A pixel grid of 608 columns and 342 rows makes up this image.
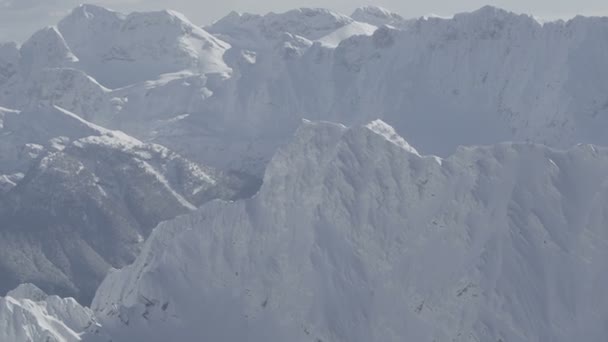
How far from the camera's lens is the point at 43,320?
619 ft

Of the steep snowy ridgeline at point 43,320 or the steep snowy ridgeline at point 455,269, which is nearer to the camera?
the steep snowy ridgeline at point 455,269

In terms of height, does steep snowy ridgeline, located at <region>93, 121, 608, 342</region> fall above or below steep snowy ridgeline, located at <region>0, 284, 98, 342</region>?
above

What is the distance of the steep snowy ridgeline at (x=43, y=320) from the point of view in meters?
186

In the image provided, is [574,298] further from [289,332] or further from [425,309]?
[289,332]

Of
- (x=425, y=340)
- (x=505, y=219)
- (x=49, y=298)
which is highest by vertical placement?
(x=505, y=219)

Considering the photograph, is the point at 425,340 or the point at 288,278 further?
the point at 288,278

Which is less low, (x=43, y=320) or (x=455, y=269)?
(x=455, y=269)

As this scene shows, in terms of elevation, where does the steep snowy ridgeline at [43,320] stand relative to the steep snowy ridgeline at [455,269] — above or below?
below

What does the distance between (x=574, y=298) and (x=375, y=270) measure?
83.4ft

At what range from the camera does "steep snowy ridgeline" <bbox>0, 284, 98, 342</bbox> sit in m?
186

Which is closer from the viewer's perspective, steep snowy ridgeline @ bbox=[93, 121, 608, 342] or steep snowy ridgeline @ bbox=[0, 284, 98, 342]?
steep snowy ridgeline @ bbox=[93, 121, 608, 342]

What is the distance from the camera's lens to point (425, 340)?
185500 mm

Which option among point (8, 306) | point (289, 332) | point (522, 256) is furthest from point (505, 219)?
point (8, 306)

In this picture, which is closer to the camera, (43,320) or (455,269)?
(43,320)
